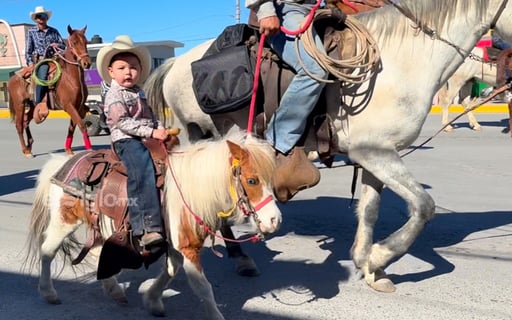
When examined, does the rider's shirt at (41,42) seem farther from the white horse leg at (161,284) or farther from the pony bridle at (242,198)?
the pony bridle at (242,198)

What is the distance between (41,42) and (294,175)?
28.5ft

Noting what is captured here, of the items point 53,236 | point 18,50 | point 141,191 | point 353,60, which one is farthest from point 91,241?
point 18,50

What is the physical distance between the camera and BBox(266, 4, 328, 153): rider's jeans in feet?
14.0

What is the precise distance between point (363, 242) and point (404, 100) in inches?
46.6

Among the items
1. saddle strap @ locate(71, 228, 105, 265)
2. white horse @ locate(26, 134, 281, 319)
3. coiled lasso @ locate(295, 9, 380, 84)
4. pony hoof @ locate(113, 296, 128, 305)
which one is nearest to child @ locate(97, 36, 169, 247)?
white horse @ locate(26, 134, 281, 319)

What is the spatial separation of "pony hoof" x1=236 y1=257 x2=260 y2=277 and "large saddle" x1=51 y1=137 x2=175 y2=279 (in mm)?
1135

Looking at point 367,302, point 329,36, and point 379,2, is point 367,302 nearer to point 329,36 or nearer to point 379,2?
point 329,36

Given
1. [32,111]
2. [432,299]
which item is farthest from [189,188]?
[32,111]

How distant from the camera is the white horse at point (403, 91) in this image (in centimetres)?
417

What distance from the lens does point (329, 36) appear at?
445 cm

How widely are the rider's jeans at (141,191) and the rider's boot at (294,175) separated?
3.28ft

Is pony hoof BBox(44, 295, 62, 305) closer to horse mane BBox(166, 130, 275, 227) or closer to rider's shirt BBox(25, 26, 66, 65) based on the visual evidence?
horse mane BBox(166, 130, 275, 227)

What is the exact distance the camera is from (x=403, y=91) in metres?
4.18

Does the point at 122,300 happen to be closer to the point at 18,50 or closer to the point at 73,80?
the point at 73,80
